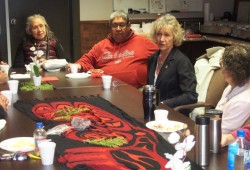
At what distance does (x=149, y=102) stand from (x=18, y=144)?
73 cm

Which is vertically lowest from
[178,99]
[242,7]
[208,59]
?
[178,99]

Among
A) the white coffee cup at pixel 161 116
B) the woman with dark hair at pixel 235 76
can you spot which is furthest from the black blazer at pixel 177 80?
the white coffee cup at pixel 161 116

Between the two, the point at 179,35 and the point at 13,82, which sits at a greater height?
the point at 179,35

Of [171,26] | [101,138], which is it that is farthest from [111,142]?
[171,26]

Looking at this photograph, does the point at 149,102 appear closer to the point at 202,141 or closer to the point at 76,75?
the point at 202,141

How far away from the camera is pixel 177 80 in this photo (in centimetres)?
322

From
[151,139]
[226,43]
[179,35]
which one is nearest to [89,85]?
[179,35]

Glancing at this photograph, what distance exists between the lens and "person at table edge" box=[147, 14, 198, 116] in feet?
10.3

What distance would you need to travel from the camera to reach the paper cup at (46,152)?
1.56 metres

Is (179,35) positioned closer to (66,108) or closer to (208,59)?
(208,59)

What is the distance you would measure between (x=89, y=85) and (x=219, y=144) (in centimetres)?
160

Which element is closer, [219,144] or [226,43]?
[219,144]

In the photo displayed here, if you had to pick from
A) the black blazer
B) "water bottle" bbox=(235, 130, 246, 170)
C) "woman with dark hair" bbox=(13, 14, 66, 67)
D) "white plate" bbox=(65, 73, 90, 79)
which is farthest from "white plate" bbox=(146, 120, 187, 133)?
"woman with dark hair" bbox=(13, 14, 66, 67)

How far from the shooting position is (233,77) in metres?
2.30
